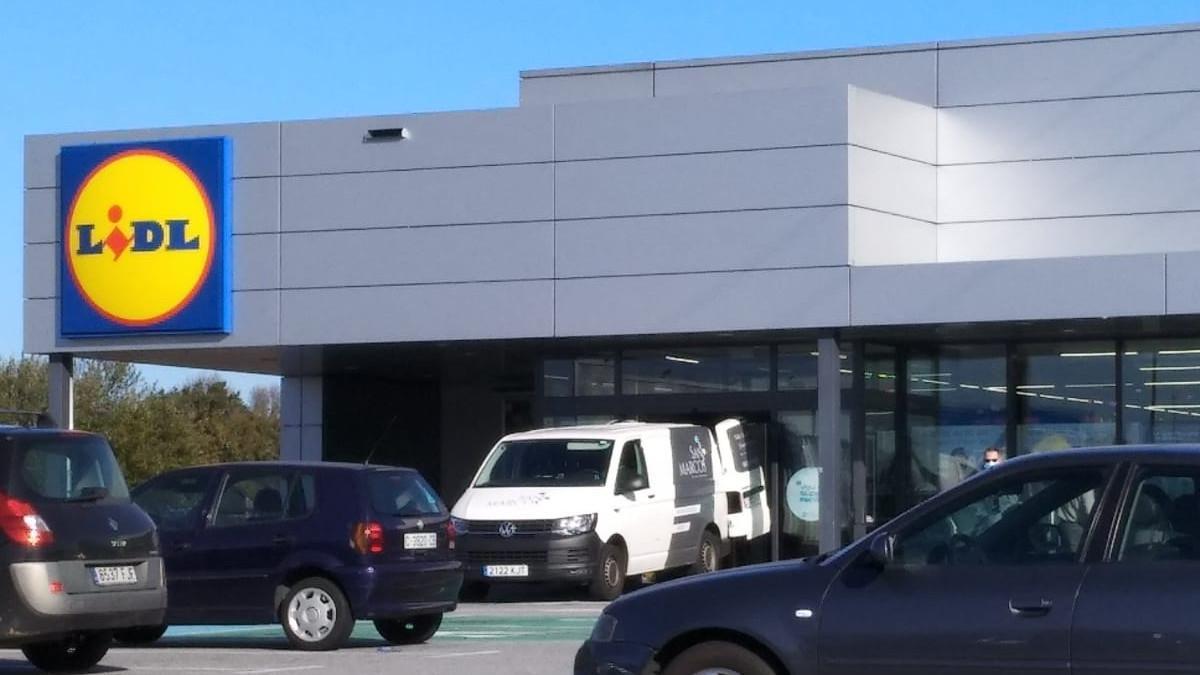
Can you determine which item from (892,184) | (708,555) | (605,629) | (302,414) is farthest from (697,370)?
(605,629)

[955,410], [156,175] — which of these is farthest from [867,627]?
[156,175]

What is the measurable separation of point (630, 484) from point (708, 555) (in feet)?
6.77

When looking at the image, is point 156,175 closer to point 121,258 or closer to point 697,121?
point 121,258

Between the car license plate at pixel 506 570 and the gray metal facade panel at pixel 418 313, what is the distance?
4334mm

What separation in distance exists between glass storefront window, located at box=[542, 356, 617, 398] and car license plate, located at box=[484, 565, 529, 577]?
5425 millimetres

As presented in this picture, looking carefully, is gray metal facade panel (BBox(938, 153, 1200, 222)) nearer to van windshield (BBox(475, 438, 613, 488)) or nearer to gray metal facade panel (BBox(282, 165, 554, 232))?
Answer: gray metal facade panel (BBox(282, 165, 554, 232))

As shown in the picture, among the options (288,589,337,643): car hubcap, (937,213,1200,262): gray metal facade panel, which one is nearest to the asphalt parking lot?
(288,589,337,643): car hubcap

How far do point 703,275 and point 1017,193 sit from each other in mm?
4878

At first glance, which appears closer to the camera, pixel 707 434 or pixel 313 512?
pixel 313 512

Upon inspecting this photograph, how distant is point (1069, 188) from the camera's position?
2747cm

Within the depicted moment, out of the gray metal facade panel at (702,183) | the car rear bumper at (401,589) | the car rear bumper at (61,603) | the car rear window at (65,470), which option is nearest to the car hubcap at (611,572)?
the gray metal facade panel at (702,183)

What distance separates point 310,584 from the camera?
16.7 meters

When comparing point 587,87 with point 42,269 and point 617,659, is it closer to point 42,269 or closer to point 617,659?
point 42,269

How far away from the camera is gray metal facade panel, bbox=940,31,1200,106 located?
26.8 m
